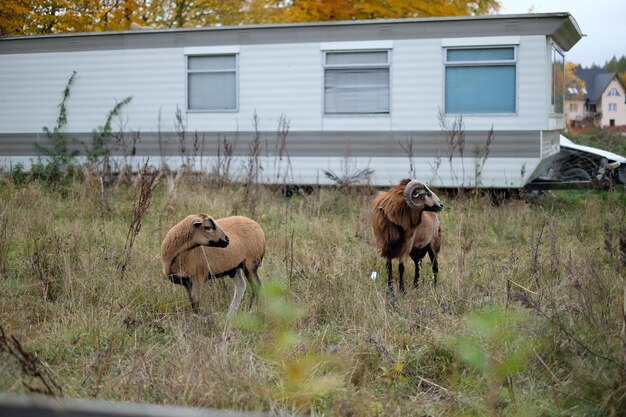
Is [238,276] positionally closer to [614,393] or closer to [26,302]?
[26,302]

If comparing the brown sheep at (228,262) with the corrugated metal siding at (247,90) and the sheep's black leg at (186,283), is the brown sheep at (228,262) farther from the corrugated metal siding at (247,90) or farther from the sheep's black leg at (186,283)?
the corrugated metal siding at (247,90)

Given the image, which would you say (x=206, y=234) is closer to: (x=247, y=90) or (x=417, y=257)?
(x=417, y=257)

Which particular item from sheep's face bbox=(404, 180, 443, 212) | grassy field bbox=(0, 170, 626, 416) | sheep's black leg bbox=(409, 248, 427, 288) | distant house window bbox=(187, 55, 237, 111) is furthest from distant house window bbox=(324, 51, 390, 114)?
sheep's face bbox=(404, 180, 443, 212)

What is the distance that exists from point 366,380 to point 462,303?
1.48 metres

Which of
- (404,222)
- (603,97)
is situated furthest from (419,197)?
(603,97)

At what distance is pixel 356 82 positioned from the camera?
42.9 feet

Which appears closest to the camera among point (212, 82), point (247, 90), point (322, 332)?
A: point (322, 332)

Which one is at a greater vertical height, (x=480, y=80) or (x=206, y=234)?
(x=480, y=80)

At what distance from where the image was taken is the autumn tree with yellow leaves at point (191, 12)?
17234 mm

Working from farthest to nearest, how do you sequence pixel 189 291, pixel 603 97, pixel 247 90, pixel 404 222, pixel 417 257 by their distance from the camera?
pixel 603 97, pixel 247 90, pixel 417 257, pixel 404 222, pixel 189 291

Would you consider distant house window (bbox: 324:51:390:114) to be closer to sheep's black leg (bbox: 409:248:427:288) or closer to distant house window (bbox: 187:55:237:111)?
distant house window (bbox: 187:55:237:111)

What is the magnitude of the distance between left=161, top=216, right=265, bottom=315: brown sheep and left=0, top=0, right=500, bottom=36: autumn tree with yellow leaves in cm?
1152

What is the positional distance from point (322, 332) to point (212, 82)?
910 centimetres

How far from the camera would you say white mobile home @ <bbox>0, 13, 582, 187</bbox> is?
12328 mm
